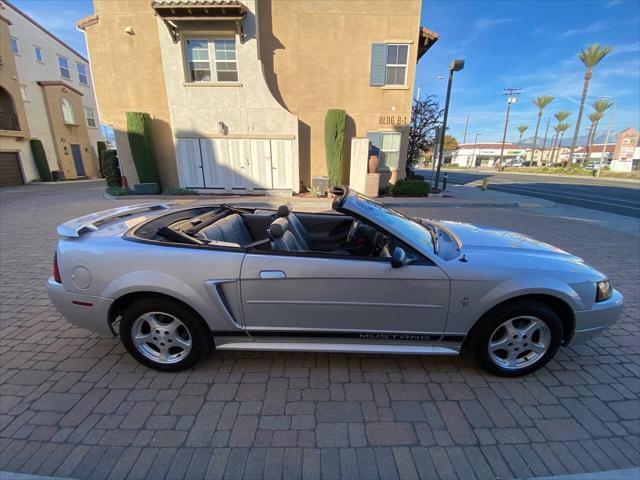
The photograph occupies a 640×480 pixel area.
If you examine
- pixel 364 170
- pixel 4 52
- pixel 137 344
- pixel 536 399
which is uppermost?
pixel 4 52

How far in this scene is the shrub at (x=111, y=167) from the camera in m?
12.7

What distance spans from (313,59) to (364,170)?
502 centimetres

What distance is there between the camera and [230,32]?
432 inches

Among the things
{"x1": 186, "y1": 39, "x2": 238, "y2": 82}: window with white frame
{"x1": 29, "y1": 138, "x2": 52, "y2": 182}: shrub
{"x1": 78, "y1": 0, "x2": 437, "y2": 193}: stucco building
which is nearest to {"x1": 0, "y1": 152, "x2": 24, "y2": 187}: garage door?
{"x1": 29, "y1": 138, "x2": 52, "y2": 182}: shrub

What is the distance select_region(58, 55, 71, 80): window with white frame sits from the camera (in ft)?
77.2

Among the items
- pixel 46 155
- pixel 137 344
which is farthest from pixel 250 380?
pixel 46 155

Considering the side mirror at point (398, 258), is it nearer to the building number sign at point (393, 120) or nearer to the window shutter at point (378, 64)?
the building number sign at point (393, 120)

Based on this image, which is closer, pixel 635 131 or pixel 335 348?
pixel 335 348

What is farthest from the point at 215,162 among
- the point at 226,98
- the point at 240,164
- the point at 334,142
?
the point at 334,142

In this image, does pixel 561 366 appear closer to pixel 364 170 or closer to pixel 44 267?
pixel 44 267

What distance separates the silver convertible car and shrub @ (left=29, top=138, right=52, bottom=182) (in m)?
25.3

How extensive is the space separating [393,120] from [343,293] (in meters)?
12.1

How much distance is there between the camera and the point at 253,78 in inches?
447

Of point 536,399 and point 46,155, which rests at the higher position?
point 46,155
